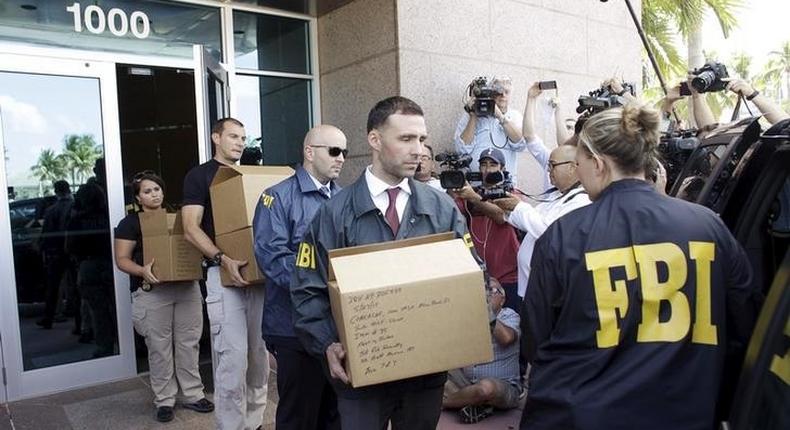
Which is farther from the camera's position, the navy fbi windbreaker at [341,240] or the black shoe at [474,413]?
the black shoe at [474,413]

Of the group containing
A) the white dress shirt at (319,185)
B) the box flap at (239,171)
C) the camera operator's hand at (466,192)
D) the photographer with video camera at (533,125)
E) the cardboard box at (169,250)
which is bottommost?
the cardboard box at (169,250)

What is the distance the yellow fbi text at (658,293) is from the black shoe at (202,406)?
A: 11.4 feet

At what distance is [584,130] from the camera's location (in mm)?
1946

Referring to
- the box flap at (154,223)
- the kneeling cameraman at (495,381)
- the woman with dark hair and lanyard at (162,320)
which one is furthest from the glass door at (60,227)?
the kneeling cameraman at (495,381)

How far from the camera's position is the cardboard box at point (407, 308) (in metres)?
2.00

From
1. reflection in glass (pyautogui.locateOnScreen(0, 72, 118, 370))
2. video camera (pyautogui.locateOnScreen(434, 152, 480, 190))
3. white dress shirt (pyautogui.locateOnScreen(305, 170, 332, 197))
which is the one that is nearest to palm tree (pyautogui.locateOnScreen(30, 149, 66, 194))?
reflection in glass (pyautogui.locateOnScreen(0, 72, 118, 370))

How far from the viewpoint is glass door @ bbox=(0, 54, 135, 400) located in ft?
15.2

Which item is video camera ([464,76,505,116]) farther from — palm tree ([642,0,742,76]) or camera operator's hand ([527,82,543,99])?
palm tree ([642,0,742,76])

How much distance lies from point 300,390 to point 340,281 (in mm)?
1325

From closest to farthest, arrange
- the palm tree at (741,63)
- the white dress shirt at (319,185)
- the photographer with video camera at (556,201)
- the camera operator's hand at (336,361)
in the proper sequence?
the camera operator's hand at (336,361)
the white dress shirt at (319,185)
the photographer with video camera at (556,201)
the palm tree at (741,63)

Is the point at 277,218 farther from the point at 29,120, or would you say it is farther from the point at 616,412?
the point at 29,120

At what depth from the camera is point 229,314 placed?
146 inches

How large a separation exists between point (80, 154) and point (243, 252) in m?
2.32

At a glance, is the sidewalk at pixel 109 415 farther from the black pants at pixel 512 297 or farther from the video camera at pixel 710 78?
the video camera at pixel 710 78
